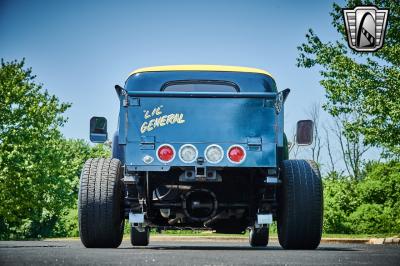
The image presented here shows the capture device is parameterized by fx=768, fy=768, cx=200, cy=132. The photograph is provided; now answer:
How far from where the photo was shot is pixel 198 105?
29.5ft

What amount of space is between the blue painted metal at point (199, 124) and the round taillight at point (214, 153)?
52mm

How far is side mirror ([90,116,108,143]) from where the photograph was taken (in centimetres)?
998

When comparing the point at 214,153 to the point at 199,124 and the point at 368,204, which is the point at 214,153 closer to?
the point at 199,124

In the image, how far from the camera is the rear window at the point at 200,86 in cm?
1030

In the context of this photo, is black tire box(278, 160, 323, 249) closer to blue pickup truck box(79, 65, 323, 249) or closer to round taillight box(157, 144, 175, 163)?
blue pickup truck box(79, 65, 323, 249)

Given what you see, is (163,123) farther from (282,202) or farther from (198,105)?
(282,202)

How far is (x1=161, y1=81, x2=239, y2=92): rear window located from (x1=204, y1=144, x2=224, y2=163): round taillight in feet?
5.30

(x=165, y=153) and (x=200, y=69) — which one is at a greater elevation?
(x=200, y=69)

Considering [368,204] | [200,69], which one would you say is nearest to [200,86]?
[200,69]

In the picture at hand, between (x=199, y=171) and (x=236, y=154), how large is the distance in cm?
47

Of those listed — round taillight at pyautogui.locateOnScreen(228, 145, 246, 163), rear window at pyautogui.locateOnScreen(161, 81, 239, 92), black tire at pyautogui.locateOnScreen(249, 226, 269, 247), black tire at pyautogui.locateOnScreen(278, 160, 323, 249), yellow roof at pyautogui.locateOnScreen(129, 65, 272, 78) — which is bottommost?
black tire at pyautogui.locateOnScreen(249, 226, 269, 247)

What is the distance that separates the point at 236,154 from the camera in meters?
8.83

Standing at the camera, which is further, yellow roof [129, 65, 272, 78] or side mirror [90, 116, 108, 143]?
yellow roof [129, 65, 272, 78]

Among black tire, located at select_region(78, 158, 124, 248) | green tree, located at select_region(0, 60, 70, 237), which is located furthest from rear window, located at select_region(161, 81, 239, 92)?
green tree, located at select_region(0, 60, 70, 237)
